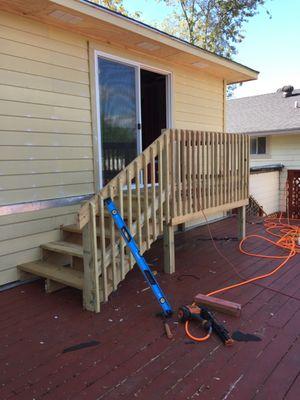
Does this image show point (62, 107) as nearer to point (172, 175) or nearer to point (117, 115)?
point (117, 115)

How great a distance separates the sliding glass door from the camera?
164 inches

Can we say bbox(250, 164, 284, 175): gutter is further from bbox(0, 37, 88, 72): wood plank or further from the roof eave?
bbox(0, 37, 88, 72): wood plank

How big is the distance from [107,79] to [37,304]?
2.76 m

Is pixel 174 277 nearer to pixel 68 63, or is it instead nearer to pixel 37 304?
pixel 37 304

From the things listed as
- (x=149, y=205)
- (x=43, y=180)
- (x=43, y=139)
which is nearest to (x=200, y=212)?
(x=149, y=205)

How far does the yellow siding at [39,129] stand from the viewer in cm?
324

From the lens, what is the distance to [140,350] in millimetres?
2209

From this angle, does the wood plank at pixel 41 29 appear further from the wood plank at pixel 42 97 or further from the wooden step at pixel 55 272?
the wooden step at pixel 55 272

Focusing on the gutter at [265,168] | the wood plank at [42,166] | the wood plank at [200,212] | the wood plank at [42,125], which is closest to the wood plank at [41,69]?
the wood plank at [42,125]

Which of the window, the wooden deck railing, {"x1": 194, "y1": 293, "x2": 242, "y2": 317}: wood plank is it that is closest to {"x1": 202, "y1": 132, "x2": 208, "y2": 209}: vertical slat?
the wooden deck railing

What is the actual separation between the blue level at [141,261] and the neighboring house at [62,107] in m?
0.68

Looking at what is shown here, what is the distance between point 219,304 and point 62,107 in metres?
2.59

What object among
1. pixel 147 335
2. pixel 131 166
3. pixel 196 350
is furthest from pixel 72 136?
pixel 196 350

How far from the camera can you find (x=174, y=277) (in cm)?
356
